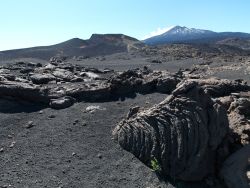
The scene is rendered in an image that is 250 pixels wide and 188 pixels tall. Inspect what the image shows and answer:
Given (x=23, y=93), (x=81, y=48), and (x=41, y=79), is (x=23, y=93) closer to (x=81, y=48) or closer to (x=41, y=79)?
(x=41, y=79)

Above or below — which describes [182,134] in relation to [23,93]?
below

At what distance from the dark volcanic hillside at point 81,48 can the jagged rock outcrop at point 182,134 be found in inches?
2150

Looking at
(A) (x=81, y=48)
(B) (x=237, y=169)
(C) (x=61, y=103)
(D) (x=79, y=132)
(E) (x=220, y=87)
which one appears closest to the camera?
(B) (x=237, y=169)

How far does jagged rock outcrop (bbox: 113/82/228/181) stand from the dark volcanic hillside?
179 ft

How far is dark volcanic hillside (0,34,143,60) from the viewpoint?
7062 cm

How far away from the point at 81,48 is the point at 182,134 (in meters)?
71.4

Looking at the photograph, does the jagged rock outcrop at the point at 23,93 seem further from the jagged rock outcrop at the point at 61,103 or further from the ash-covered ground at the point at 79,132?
the jagged rock outcrop at the point at 61,103

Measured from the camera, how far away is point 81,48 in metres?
82.1

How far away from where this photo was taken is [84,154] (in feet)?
42.0

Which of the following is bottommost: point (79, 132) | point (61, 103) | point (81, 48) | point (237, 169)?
point (81, 48)

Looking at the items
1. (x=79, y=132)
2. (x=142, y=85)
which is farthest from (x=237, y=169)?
(x=142, y=85)

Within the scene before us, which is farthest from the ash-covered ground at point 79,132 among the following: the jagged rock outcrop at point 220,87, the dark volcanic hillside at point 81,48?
the dark volcanic hillside at point 81,48

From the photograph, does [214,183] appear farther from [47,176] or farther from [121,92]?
[121,92]

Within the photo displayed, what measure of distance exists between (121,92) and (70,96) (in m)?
1.99
